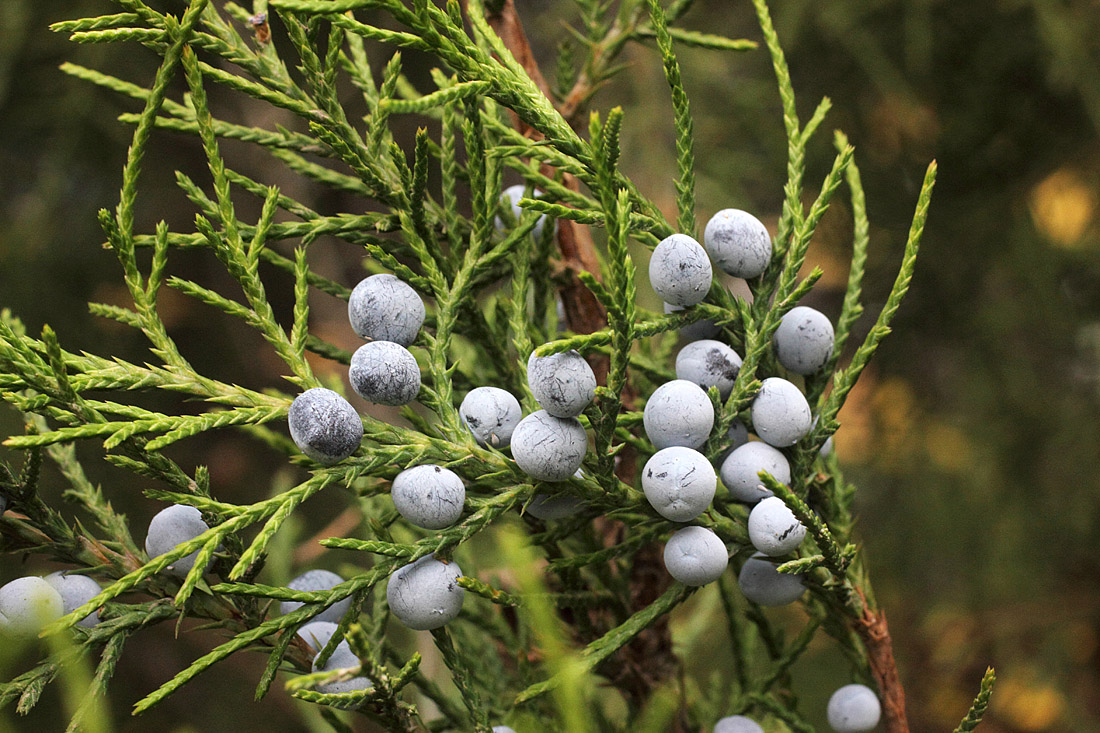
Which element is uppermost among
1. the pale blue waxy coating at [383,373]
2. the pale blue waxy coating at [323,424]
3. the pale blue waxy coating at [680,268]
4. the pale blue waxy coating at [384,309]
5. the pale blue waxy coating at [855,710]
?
the pale blue waxy coating at [680,268]

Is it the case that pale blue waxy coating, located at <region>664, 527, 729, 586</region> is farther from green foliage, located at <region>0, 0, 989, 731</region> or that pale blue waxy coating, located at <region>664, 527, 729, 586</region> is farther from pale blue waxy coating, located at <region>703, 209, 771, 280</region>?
pale blue waxy coating, located at <region>703, 209, 771, 280</region>

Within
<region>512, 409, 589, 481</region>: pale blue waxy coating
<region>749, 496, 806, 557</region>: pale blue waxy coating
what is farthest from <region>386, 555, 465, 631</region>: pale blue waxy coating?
<region>749, 496, 806, 557</region>: pale blue waxy coating

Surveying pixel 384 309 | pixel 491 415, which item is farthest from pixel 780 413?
pixel 384 309

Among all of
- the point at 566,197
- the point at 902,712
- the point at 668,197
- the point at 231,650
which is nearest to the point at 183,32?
the point at 566,197

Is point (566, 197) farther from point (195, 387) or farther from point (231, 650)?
point (231, 650)

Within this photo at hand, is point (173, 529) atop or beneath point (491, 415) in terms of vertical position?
beneath

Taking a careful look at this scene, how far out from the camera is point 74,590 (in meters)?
0.68

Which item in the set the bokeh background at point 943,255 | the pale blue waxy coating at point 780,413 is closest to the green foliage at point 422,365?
the pale blue waxy coating at point 780,413

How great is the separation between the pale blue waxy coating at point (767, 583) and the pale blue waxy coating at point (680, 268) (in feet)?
0.86

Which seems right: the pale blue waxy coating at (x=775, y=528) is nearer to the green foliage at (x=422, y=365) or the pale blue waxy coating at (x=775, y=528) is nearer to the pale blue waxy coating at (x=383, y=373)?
the green foliage at (x=422, y=365)

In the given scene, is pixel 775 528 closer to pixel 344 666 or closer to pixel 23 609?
pixel 344 666

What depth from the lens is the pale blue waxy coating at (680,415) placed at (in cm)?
67

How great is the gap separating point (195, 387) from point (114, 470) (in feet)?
7.47

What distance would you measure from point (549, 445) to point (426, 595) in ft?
0.53
